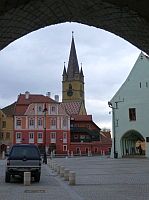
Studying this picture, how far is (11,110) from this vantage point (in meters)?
95.4

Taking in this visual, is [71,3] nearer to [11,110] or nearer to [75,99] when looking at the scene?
[11,110]

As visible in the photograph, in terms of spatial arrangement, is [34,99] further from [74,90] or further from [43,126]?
[74,90]

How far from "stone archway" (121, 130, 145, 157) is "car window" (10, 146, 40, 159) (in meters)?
39.0

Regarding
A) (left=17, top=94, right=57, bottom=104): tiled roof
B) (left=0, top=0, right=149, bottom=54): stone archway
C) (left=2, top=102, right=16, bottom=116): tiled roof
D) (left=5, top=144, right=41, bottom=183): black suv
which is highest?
(left=17, top=94, right=57, bottom=104): tiled roof

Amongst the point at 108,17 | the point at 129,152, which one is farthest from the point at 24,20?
the point at 129,152

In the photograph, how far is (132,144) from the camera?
2530 inches

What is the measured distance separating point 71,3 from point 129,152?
59.4 m

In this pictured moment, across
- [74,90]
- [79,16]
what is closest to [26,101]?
[74,90]

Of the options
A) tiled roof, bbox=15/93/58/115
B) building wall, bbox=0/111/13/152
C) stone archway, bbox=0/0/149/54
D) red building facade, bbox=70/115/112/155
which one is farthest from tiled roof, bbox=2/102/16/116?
stone archway, bbox=0/0/149/54

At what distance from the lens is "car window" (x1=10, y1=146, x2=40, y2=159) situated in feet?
65.9

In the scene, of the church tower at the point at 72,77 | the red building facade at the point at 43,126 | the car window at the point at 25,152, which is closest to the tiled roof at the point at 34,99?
the red building facade at the point at 43,126

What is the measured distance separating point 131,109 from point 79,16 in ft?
181

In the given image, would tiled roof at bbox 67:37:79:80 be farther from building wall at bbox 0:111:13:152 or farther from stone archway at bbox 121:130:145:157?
stone archway at bbox 121:130:145:157

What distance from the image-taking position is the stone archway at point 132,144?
5877cm
